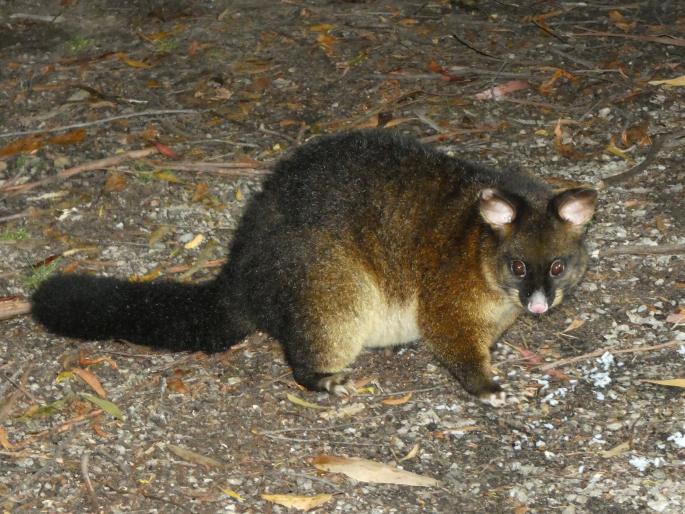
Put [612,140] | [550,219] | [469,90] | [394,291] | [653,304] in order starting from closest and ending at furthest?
1. [550,219]
2. [394,291]
3. [653,304]
4. [612,140]
5. [469,90]

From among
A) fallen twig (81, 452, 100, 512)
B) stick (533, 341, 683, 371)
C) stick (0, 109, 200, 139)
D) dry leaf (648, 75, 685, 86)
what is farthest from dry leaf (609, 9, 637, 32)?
fallen twig (81, 452, 100, 512)

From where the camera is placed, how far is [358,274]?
18.0 ft

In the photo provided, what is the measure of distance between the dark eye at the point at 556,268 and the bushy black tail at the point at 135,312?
5.54 ft

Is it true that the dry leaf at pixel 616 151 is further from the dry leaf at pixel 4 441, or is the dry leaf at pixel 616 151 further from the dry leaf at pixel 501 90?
the dry leaf at pixel 4 441

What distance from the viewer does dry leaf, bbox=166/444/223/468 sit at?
16.5 ft

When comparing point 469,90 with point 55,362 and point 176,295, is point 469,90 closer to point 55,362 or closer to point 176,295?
point 176,295

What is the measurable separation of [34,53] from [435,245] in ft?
15.9

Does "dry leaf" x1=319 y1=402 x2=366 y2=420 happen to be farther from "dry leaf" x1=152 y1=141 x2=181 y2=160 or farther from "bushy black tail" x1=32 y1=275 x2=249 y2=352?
"dry leaf" x1=152 y1=141 x2=181 y2=160

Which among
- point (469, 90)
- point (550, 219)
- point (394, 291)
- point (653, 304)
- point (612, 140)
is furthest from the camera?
point (469, 90)

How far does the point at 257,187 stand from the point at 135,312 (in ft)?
5.94

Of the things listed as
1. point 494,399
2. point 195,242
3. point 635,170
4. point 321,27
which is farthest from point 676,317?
point 321,27

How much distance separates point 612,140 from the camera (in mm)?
7461

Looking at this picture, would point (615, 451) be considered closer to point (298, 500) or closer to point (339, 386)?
point (339, 386)

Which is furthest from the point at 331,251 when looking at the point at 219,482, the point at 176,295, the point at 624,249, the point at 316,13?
the point at 316,13
